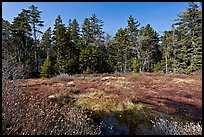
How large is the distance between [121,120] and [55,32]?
24.4 meters

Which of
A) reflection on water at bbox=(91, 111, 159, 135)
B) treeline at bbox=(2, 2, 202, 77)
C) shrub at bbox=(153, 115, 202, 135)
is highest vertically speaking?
treeline at bbox=(2, 2, 202, 77)

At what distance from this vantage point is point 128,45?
31812 mm

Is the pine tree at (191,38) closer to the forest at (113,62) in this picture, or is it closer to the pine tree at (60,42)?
the forest at (113,62)

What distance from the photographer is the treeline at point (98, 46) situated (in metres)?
23.3

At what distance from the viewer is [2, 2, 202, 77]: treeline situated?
2333 cm

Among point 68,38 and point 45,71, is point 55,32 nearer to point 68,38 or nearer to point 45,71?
point 68,38

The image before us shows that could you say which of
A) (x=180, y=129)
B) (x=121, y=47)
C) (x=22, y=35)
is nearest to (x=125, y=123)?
(x=180, y=129)

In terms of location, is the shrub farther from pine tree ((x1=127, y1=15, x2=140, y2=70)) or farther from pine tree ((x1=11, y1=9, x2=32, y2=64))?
pine tree ((x1=127, y1=15, x2=140, y2=70))

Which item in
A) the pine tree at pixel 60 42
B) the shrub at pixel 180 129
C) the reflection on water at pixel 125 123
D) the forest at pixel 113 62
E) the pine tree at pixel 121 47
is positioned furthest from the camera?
the pine tree at pixel 121 47

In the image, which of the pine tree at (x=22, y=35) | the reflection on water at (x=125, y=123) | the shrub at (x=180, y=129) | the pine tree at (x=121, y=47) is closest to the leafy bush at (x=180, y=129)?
the shrub at (x=180, y=129)

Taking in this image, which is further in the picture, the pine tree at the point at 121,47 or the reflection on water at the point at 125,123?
the pine tree at the point at 121,47

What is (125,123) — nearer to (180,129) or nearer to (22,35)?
(180,129)

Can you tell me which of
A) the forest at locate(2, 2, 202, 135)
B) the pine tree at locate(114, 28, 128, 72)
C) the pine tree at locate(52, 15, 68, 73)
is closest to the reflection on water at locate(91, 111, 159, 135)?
the forest at locate(2, 2, 202, 135)

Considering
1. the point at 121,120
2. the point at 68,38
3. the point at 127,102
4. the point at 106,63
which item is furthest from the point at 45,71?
the point at 121,120
